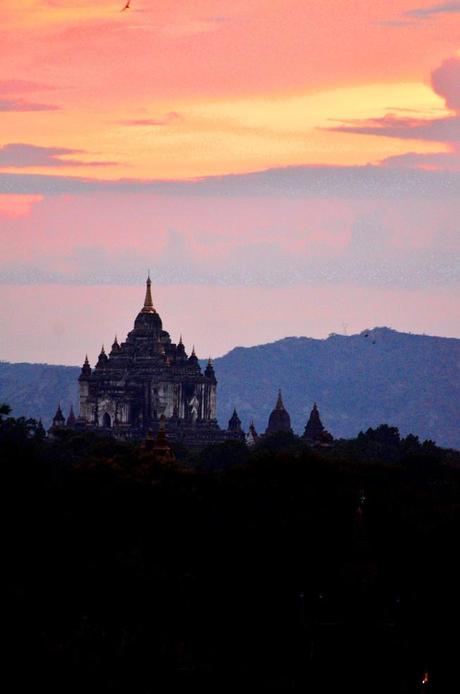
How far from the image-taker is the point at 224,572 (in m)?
153

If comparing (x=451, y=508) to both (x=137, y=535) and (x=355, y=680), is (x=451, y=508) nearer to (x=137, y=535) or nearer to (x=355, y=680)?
(x=137, y=535)

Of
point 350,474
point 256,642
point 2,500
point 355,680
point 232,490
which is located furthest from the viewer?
point 350,474

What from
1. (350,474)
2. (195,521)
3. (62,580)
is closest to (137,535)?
(195,521)

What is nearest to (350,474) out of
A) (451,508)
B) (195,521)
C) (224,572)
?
(451,508)

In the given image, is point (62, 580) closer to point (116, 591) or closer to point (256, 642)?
point (116, 591)

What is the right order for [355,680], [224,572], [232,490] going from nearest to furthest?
[355,680], [224,572], [232,490]

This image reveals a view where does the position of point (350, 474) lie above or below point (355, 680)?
above

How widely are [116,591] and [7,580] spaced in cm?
478

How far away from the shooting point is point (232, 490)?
18025 cm

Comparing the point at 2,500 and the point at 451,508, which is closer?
the point at 2,500

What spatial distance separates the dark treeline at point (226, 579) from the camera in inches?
4892

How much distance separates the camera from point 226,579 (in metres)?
151

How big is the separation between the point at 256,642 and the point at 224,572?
16505 mm

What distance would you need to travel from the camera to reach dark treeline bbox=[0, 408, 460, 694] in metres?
124
